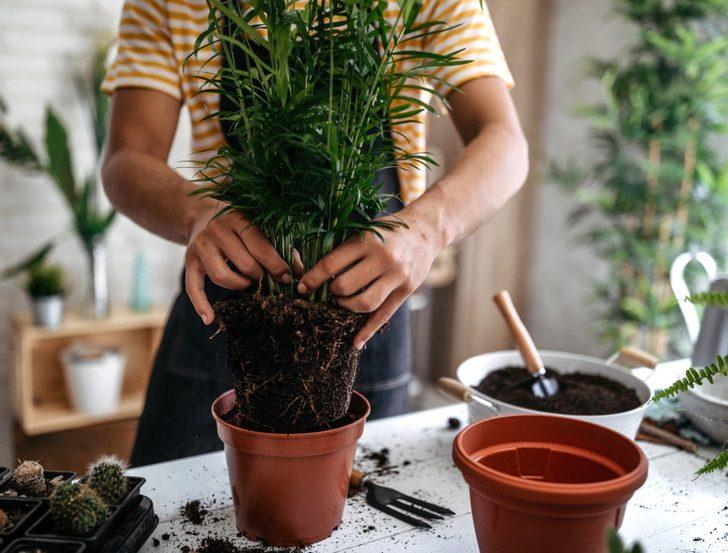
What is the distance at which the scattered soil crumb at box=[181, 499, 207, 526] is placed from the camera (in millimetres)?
887

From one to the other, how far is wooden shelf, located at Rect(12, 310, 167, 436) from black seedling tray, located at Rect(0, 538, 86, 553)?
2064mm

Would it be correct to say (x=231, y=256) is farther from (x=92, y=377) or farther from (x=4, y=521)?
(x=92, y=377)

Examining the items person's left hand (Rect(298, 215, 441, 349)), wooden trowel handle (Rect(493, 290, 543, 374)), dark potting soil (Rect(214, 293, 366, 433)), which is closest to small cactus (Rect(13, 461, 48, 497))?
dark potting soil (Rect(214, 293, 366, 433))

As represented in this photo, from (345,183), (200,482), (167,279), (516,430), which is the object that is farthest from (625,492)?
(167,279)

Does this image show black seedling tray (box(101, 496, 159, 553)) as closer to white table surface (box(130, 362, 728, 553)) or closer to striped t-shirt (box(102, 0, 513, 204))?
white table surface (box(130, 362, 728, 553))

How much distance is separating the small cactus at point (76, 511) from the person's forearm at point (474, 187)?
51 cm

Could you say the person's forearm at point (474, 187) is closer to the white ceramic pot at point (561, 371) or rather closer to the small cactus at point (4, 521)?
the white ceramic pot at point (561, 371)

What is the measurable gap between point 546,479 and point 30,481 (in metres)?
0.62

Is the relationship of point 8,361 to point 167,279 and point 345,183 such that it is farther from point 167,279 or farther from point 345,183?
point 345,183

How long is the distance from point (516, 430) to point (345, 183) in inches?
14.9

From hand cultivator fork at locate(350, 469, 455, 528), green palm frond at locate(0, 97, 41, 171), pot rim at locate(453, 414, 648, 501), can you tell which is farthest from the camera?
green palm frond at locate(0, 97, 41, 171)

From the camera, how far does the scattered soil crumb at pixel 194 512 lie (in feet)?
2.91

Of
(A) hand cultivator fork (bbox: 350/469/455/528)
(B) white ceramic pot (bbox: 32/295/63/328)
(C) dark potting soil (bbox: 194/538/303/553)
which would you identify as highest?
(C) dark potting soil (bbox: 194/538/303/553)

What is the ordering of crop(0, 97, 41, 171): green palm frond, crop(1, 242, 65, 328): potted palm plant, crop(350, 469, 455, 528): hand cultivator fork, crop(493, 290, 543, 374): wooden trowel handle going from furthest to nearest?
1. crop(1, 242, 65, 328): potted palm plant
2. crop(0, 97, 41, 171): green palm frond
3. crop(493, 290, 543, 374): wooden trowel handle
4. crop(350, 469, 455, 528): hand cultivator fork
